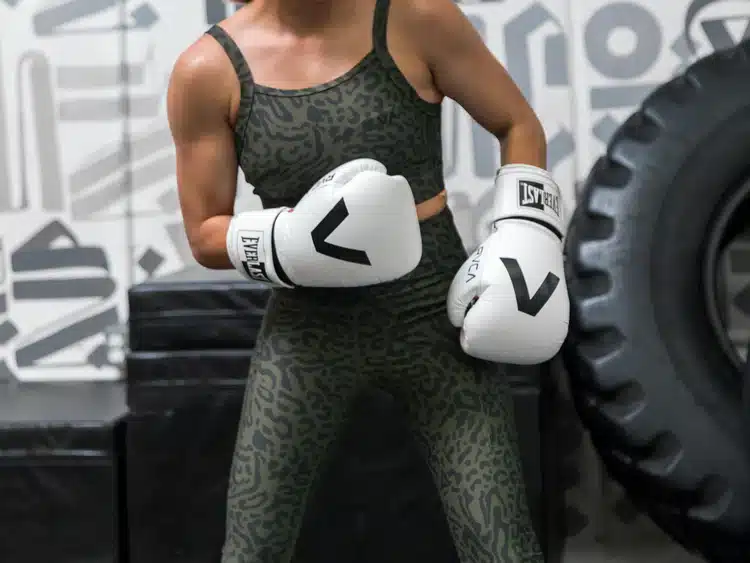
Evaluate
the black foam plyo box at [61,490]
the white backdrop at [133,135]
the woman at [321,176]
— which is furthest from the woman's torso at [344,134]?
the white backdrop at [133,135]

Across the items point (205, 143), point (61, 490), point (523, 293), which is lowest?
point (61, 490)

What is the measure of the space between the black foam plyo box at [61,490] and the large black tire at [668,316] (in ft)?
2.36

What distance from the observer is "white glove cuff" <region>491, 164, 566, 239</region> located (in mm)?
785

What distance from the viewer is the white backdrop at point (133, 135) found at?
1.44m

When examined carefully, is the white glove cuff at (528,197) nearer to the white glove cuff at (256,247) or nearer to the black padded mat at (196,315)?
the white glove cuff at (256,247)

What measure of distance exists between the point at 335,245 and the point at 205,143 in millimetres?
204

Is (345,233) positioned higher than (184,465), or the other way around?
(345,233)

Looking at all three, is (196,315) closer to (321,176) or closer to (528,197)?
(321,176)

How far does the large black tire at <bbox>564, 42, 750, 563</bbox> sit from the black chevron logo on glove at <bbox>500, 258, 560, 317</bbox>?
0.97 ft

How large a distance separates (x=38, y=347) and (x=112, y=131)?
19.5 inches

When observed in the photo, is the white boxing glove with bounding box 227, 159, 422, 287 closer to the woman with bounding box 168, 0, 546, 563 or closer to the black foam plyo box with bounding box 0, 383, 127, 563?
the woman with bounding box 168, 0, 546, 563

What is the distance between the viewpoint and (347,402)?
0.83 m

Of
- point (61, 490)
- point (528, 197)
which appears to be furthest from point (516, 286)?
point (61, 490)

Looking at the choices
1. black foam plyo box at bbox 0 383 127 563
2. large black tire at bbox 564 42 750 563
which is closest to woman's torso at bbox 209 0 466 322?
large black tire at bbox 564 42 750 563
